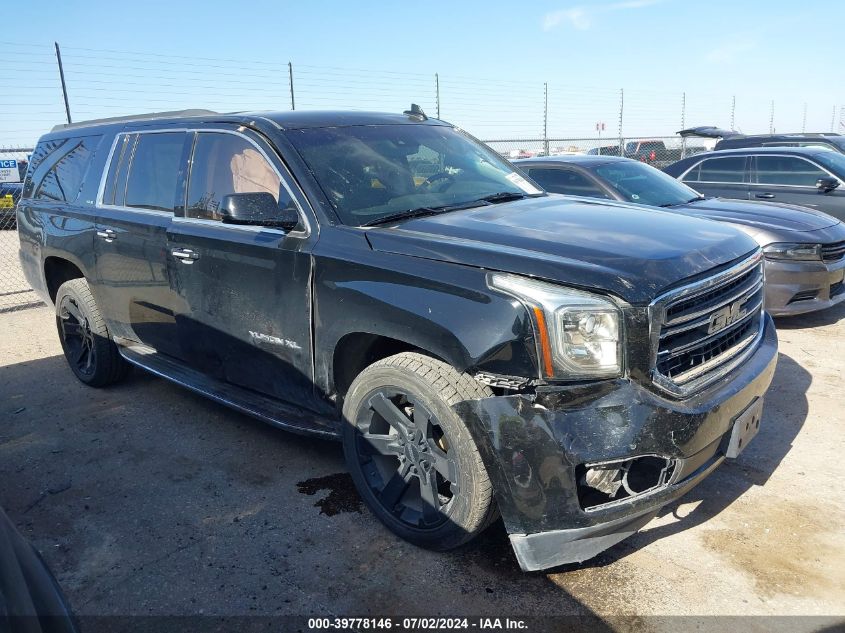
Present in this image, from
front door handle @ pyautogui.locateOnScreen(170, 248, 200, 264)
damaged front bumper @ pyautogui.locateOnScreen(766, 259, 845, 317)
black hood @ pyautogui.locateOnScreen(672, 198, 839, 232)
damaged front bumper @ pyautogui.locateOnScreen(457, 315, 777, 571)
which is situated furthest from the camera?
black hood @ pyautogui.locateOnScreen(672, 198, 839, 232)

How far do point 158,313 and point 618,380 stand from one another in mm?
3070

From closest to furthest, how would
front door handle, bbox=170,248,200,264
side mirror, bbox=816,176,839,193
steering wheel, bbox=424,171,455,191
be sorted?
steering wheel, bbox=424,171,455,191, front door handle, bbox=170,248,200,264, side mirror, bbox=816,176,839,193

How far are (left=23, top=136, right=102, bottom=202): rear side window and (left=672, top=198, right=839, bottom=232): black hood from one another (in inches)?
198

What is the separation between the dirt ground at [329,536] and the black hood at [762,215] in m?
2.03

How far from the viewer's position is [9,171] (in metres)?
9.41

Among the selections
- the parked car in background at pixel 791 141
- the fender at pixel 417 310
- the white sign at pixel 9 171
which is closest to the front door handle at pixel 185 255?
the fender at pixel 417 310

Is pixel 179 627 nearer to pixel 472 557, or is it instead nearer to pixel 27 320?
pixel 472 557

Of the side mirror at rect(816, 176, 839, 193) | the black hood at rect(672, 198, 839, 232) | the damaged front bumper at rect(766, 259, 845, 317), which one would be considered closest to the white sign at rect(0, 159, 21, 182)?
the black hood at rect(672, 198, 839, 232)

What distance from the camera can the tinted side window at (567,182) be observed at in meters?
7.04

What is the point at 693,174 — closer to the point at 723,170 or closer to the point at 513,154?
the point at 723,170

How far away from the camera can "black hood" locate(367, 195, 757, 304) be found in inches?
100

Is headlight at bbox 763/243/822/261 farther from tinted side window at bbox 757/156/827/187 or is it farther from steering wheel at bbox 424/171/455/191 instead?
steering wheel at bbox 424/171/455/191

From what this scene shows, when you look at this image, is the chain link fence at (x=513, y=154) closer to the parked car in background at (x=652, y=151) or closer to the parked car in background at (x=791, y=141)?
the parked car in background at (x=652, y=151)

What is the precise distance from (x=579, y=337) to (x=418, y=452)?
927 millimetres
